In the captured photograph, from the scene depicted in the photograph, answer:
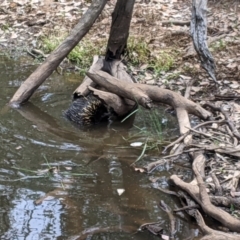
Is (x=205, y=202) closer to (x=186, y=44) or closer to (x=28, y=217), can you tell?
(x=28, y=217)

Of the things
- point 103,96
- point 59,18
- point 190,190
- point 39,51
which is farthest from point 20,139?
point 59,18

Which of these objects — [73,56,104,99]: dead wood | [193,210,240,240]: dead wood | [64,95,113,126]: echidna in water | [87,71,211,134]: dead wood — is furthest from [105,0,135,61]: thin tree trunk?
[193,210,240,240]: dead wood

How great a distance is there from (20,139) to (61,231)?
1.79 meters

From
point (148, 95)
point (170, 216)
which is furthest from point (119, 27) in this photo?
point (170, 216)

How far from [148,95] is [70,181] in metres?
1.70

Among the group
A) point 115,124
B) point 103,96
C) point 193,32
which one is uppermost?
point 193,32

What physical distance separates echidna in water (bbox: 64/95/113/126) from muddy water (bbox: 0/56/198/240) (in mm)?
121

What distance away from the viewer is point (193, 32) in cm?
576

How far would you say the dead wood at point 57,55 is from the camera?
6.16 metres

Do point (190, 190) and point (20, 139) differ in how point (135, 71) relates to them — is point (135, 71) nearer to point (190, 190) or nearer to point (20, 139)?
point (20, 139)

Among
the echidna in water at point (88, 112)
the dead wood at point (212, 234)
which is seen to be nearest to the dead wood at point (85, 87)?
the echidna in water at point (88, 112)

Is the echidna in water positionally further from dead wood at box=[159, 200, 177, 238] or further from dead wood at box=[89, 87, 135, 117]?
dead wood at box=[159, 200, 177, 238]

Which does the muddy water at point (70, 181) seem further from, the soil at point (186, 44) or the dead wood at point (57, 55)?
the soil at point (186, 44)

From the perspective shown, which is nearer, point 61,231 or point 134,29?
point 61,231
